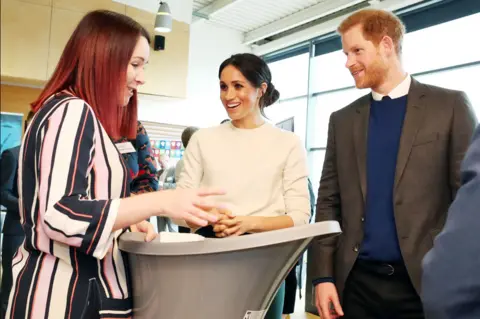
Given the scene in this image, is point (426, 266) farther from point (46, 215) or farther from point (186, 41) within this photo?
point (186, 41)

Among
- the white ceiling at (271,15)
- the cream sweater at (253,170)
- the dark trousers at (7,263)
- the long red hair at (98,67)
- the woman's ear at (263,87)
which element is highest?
the white ceiling at (271,15)

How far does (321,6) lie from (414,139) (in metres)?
5.08

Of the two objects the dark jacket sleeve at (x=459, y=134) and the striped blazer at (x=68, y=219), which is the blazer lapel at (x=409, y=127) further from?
the striped blazer at (x=68, y=219)

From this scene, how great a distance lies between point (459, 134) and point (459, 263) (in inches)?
31.9

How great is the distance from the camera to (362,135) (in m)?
1.38

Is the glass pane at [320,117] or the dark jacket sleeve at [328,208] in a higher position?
the glass pane at [320,117]

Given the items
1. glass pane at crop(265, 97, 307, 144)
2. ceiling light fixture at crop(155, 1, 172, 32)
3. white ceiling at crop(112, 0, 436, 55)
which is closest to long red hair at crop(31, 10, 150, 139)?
ceiling light fixture at crop(155, 1, 172, 32)

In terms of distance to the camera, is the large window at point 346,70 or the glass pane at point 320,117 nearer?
the large window at point 346,70

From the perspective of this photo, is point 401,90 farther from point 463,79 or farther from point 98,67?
point 463,79

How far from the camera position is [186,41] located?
5984 millimetres

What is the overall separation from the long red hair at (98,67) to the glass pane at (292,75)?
5979 mm

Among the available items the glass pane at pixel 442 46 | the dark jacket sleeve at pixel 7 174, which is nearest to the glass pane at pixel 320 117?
the glass pane at pixel 442 46

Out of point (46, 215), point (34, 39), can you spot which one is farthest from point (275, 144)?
point (34, 39)

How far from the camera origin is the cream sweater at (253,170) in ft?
4.93
